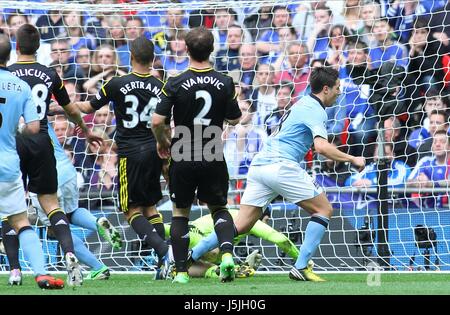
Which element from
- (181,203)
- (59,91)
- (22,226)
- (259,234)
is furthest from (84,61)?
(22,226)

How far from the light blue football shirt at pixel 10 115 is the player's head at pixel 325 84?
2506 mm

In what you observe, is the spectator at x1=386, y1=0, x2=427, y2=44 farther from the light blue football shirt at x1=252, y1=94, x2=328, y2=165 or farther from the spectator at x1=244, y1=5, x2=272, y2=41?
the light blue football shirt at x1=252, y1=94, x2=328, y2=165

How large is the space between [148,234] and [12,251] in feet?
4.03

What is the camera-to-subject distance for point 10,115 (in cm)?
796

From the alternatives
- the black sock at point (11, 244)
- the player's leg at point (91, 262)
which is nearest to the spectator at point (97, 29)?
the player's leg at point (91, 262)

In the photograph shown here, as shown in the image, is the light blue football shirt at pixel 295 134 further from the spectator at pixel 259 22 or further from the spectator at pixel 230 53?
the spectator at pixel 259 22

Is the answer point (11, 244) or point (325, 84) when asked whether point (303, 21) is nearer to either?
point (325, 84)

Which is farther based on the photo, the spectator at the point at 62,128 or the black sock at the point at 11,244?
the spectator at the point at 62,128

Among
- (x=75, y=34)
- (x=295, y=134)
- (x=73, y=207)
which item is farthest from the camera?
(x=75, y=34)

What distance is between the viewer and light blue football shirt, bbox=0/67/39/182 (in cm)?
791

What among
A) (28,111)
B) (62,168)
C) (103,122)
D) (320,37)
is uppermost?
(320,37)

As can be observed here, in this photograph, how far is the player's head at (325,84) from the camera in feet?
29.7

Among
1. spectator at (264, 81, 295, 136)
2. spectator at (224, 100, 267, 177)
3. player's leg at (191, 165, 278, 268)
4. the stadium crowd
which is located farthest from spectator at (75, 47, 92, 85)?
player's leg at (191, 165, 278, 268)

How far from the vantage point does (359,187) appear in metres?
11.5
